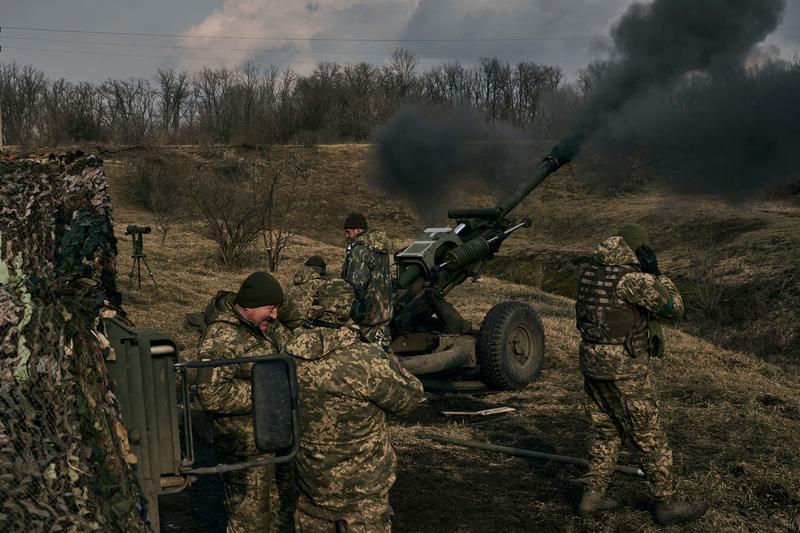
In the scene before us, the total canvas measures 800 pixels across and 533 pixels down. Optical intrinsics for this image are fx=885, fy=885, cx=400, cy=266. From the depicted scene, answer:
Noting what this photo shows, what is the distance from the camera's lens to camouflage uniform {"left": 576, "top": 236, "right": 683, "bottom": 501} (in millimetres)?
5180

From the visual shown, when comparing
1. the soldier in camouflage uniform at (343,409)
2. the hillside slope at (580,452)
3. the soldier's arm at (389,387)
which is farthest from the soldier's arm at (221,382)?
the hillside slope at (580,452)

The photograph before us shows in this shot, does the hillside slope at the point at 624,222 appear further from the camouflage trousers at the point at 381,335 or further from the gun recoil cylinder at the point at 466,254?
the camouflage trousers at the point at 381,335

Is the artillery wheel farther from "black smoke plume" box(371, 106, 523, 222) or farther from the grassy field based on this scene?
"black smoke plume" box(371, 106, 523, 222)

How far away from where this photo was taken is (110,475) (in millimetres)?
2395

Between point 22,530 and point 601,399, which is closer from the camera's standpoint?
point 22,530

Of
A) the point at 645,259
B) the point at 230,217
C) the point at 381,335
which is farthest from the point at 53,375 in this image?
the point at 230,217

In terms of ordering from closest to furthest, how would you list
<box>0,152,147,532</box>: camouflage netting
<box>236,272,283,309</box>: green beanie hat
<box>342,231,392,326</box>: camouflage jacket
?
<box>0,152,147,532</box>: camouflage netting → <box>236,272,283,309</box>: green beanie hat → <box>342,231,392,326</box>: camouflage jacket

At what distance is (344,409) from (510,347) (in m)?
5.62

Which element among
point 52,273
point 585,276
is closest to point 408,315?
point 585,276

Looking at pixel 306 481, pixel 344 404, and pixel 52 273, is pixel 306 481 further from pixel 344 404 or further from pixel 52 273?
pixel 52 273

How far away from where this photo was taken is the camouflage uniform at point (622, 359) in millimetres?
5180

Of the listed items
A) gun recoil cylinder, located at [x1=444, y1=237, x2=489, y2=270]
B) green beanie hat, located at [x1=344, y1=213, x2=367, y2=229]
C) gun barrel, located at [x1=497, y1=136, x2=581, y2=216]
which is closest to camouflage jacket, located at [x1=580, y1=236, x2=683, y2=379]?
green beanie hat, located at [x1=344, y1=213, x2=367, y2=229]

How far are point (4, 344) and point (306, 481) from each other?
5.13 feet

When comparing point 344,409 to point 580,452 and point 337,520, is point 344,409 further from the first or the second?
point 580,452
